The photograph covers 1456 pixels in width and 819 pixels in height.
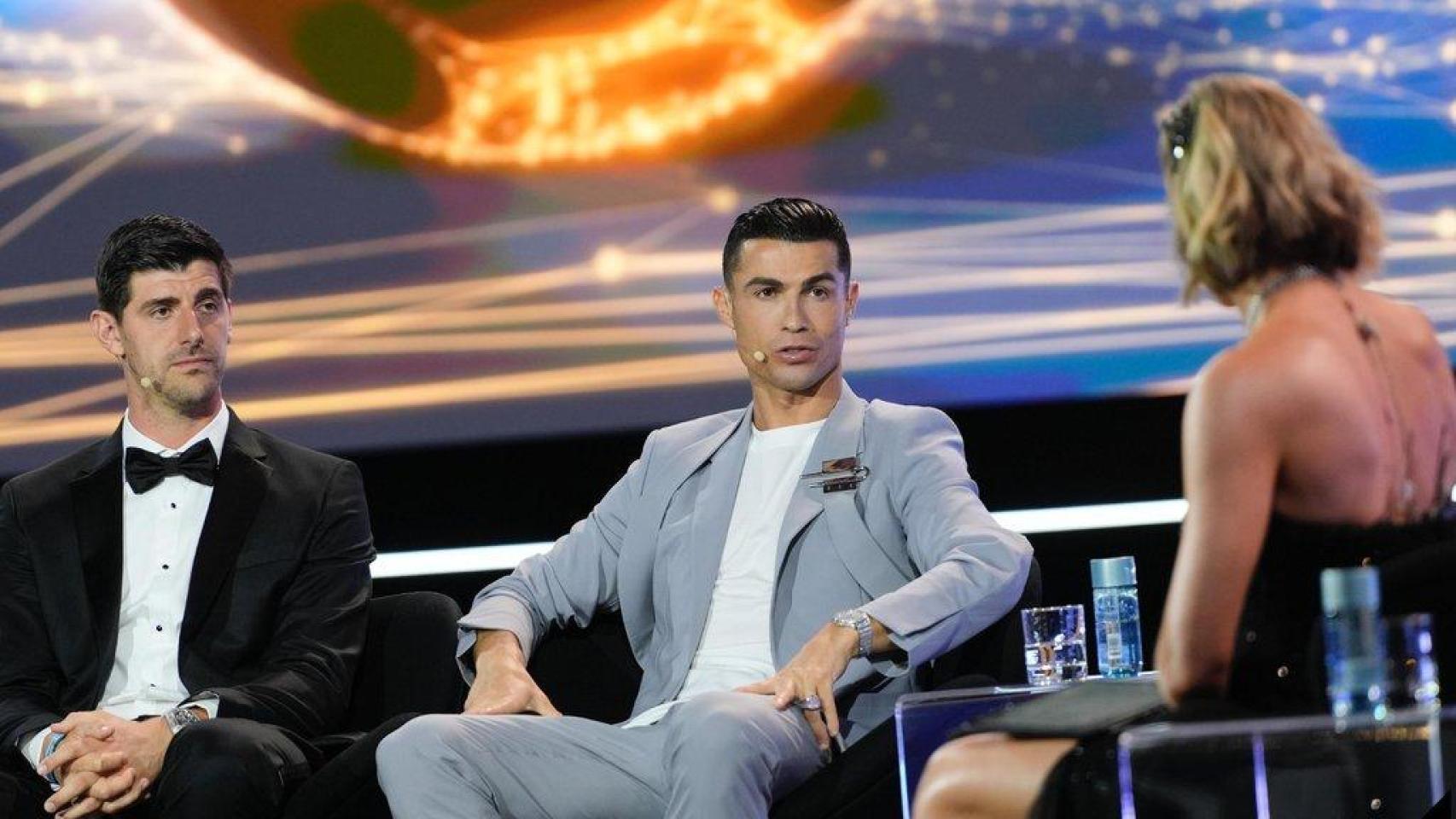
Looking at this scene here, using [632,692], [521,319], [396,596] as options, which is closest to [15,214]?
[521,319]

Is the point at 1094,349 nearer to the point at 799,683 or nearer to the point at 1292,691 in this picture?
the point at 799,683

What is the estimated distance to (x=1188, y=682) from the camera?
2.23 meters

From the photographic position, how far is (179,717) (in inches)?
138

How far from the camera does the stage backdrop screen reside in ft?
15.7

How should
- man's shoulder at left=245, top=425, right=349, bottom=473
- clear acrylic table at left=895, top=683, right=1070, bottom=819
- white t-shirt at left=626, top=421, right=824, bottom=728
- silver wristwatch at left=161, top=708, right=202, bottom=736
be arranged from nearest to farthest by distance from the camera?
clear acrylic table at left=895, top=683, right=1070, bottom=819 → silver wristwatch at left=161, top=708, right=202, bottom=736 → white t-shirt at left=626, top=421, right=824, bottom=728 → man's shoulder at left=245, top=425, right=349, bottom=473

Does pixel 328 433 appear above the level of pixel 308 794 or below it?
above

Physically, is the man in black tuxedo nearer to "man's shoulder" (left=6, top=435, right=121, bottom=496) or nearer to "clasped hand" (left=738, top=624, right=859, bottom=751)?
"man's shoulder" (left=6, top=435, right=121, bottom=496)

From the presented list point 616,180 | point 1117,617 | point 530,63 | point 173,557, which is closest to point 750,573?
point 1117,617

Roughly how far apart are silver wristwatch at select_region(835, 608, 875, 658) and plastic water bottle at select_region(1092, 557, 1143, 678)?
64 cm

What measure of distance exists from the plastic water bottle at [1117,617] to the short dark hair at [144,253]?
1.96m

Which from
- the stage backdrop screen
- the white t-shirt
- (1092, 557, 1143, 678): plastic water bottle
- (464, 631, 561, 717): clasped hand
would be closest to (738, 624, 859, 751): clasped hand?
the white t-shirt

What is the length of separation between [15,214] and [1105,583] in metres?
3.13

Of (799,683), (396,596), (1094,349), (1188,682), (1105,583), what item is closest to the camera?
(1188,682)

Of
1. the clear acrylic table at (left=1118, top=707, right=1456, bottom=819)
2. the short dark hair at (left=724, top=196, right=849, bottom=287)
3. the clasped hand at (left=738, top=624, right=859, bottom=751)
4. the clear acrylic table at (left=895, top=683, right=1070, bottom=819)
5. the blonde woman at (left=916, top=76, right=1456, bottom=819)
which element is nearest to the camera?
the clear acrylic table at (left=1118, top=707, right=1456, bottom=819)
